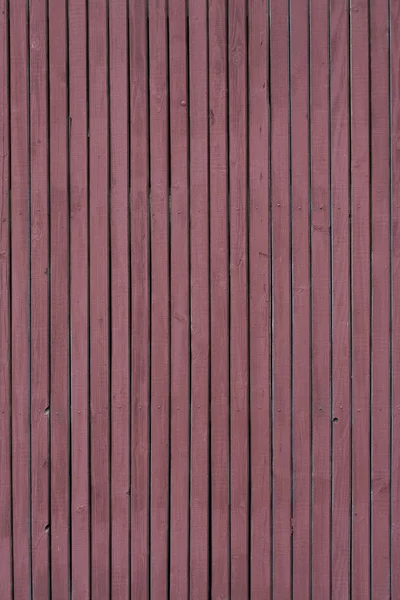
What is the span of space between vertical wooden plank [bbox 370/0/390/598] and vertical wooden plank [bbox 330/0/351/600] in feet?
0.34

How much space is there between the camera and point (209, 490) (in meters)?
2.49

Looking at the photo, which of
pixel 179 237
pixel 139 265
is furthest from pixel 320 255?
pixel 139 265

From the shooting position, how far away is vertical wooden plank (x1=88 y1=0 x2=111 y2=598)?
8.15 ft

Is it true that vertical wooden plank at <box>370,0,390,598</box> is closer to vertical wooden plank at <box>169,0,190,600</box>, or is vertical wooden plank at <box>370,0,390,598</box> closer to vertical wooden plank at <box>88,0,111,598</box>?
vertical wooden plank at <box>169,0,190,600</box>

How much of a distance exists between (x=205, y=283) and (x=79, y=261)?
51cm

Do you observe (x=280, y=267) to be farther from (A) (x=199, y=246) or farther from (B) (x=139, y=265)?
(B) (x=139, y=265)

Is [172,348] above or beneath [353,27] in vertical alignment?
beneath

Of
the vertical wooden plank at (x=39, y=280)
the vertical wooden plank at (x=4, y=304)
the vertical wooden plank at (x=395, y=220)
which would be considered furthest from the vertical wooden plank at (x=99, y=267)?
the vertical wooden plank at (x=395, y=220)

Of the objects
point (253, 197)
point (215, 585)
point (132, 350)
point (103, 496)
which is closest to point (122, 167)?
point (253, 197)

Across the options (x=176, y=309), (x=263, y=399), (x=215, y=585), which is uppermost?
(x=176, y=309)

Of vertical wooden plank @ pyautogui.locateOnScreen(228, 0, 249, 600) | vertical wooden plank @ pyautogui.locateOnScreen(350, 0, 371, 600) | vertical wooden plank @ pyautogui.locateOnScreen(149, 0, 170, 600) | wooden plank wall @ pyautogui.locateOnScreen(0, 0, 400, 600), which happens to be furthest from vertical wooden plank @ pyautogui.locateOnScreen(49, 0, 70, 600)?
vertical wooden plank @ pyautogui.locateOnScreen(350, 0, 371, 600)

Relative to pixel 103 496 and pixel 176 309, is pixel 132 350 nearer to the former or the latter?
pixel 176 309

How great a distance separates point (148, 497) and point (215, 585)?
0.44m

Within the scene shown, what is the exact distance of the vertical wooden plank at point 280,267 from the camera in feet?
8.13
